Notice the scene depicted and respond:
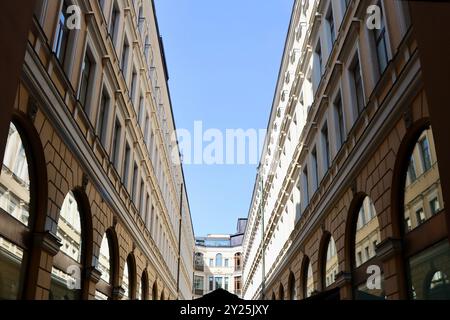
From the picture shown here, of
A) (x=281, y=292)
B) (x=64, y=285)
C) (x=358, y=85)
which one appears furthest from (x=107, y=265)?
(x=281, y=292)

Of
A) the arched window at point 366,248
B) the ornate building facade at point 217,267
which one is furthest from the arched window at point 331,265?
the ornate building facade at point 217,267

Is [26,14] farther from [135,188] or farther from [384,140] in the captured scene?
[135,188]

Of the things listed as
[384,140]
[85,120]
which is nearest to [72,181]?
[85,120]

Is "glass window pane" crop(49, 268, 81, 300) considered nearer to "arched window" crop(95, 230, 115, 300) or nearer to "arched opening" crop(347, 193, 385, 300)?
"arched window" crop(95, 230, 115, 300)

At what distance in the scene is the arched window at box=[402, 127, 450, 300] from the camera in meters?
8.66

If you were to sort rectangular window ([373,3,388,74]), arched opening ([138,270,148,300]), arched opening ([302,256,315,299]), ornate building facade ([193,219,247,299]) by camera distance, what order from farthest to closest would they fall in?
ornate building facade ([193,219,247,299])
arched opening ([138,270,148,300])
arched opening ([302,256,315,299])
rectangular window ([373,3,388,74])

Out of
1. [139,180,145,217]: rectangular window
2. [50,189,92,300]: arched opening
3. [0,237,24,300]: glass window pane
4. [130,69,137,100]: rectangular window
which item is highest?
[130,69,137,100]: rectangular window

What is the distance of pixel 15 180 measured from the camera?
8.97 m

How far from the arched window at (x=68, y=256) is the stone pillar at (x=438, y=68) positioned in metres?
8.12

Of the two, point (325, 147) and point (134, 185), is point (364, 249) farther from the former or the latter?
point (134, 185)

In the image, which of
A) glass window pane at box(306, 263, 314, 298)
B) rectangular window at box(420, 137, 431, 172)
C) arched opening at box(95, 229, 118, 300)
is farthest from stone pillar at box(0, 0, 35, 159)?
glass window pane at box(306, 263, 314, 298)

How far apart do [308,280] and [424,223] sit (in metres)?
11.7

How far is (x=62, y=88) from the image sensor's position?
10938 mm
